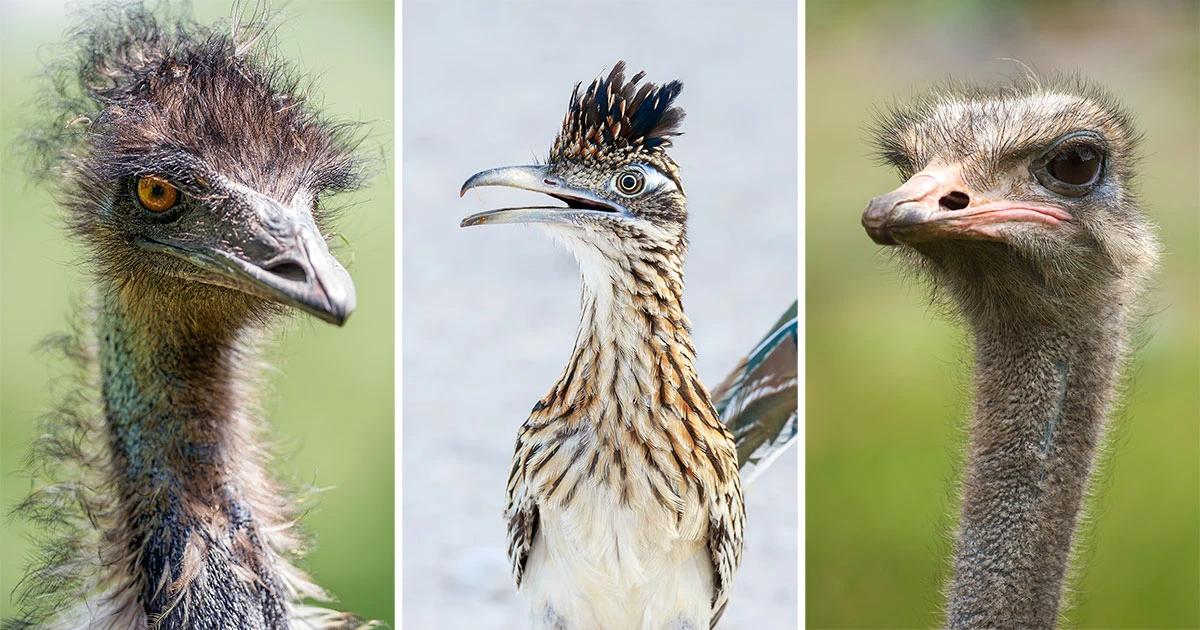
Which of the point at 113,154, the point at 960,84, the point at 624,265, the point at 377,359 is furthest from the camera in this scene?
the point at 377,359

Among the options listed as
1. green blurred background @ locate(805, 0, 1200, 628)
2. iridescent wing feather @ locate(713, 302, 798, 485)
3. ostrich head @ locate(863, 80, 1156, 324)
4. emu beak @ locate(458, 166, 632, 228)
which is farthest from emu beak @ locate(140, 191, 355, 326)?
green blurred background @ locate(805, 0, 1200, 628)

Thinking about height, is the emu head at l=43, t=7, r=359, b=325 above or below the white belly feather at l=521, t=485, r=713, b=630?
above

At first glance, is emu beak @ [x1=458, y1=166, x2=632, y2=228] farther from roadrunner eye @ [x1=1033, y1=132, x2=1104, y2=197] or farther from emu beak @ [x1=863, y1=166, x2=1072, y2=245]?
roadrunner eye @ [x1=1033, y1=132, x2=1104, y2=197]

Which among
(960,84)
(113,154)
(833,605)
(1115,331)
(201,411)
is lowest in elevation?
(833,605)

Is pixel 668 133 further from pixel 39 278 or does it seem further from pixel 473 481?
pixel 39 278

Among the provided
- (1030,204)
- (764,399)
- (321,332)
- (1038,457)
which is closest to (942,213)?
(1030,204)

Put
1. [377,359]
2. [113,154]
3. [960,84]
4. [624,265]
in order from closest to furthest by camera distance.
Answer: [113,154] → [624,265] → [960,84] → [377,359]

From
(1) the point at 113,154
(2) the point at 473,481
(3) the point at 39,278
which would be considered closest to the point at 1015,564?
(2) the point at 473,481
